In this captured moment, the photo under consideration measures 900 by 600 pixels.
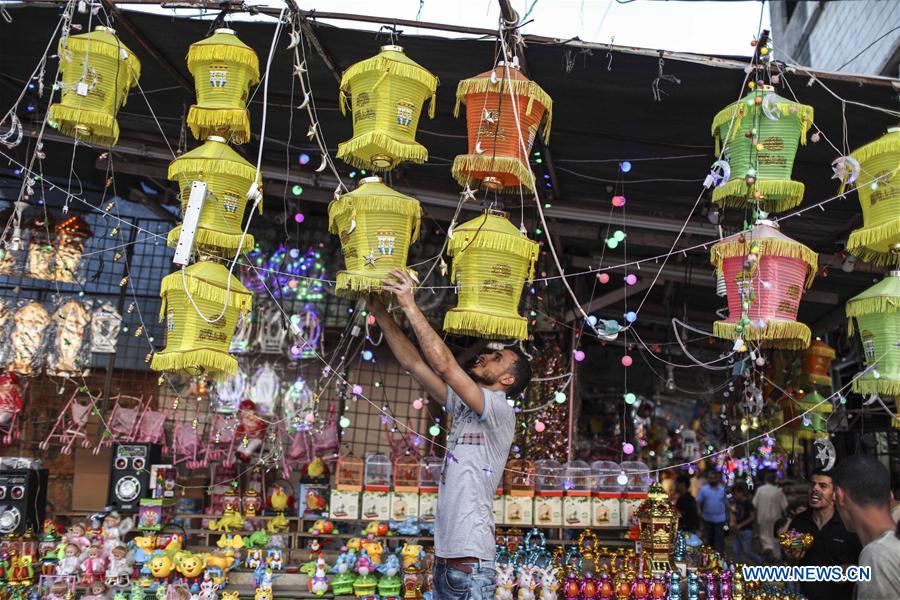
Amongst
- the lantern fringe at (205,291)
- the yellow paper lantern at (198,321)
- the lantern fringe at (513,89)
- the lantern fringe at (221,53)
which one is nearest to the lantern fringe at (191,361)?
the yellow paper lantern at (198,321)

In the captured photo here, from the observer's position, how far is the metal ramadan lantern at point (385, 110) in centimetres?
310

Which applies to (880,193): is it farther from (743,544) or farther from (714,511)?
(743,544)

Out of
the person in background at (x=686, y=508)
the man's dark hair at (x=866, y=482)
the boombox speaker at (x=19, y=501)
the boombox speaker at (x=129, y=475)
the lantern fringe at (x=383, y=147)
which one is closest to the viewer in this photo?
the man's dark hair at (x=866, y=482)

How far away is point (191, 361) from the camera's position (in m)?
3.20

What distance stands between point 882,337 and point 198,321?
3.13 m

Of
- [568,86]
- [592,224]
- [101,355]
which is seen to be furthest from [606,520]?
[101,355]

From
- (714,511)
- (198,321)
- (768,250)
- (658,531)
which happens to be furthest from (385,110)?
(714,511)

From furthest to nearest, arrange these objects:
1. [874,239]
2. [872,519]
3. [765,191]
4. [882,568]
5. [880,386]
A: [880,386] < [874,239] < [765,191] < [872,519] < [882,568]

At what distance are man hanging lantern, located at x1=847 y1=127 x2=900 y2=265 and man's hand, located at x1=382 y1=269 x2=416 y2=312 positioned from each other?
2.08 metres

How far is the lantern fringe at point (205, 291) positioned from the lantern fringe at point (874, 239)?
2.79 meters

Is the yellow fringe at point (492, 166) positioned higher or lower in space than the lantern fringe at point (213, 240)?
higher

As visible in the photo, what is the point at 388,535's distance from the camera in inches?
215

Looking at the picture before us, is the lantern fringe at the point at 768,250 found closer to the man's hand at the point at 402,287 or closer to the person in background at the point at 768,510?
the man's hand at the point at 402,287

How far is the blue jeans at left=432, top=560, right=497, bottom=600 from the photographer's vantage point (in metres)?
2.45
